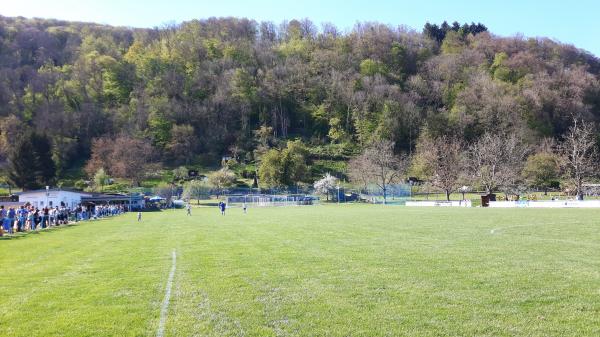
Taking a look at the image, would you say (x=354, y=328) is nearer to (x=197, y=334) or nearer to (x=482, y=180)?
(x=197, y=334)

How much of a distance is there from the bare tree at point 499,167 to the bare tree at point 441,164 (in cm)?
289

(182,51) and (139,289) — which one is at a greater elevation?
(182,51)

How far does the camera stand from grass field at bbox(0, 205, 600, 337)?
6.98 meters

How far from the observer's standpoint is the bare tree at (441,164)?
76.1 meters

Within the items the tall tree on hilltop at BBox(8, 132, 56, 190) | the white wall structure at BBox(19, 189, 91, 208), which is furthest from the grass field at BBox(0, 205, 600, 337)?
the tall tree on hilltop at BBox(8, 132, 56, 190)

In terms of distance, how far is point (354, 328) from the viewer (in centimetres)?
682

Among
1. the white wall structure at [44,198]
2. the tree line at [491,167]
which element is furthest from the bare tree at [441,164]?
the white wall structure at [44,198]

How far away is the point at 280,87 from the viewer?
13675cm

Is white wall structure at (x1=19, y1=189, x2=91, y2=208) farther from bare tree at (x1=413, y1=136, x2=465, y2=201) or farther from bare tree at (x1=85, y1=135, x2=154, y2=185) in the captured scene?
bare tree at (x1=413, y1=136, x2=465, y2=201)

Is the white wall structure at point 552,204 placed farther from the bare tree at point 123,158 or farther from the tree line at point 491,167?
the bare tree at point 123,158

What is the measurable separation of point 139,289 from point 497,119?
11125 cm

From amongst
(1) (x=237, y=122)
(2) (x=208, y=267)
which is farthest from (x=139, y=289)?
(1) (x=237, y=122)

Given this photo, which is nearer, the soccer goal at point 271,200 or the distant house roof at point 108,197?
the distant house roof at point 108,197

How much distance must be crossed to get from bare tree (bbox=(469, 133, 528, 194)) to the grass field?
188ft
